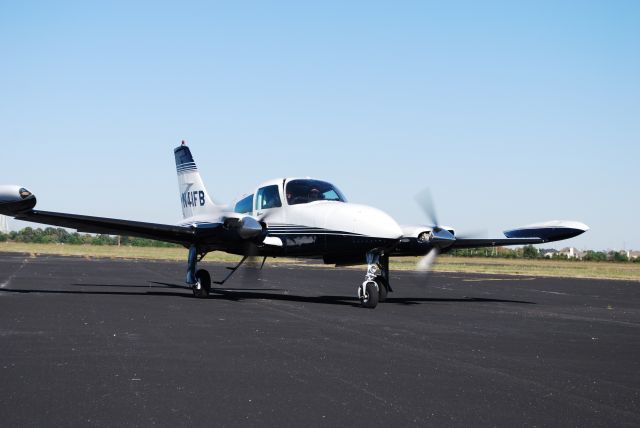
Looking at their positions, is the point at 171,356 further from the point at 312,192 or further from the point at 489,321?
the point at 312,192

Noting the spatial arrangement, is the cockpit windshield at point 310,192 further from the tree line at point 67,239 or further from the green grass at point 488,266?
the tree line at point 67,239

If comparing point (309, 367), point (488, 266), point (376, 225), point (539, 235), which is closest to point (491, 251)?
point (488, 266)

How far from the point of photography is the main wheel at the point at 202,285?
22.9m

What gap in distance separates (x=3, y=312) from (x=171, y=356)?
7.46 metres

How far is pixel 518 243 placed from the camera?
84.2 ft

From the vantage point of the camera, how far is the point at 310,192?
21.6 metres

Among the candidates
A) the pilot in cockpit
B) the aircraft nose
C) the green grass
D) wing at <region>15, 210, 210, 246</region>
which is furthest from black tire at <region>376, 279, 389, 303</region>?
the green grass

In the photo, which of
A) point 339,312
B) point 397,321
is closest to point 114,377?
point 397,321


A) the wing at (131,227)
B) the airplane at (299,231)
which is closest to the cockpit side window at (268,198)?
the airplane at (299,231)

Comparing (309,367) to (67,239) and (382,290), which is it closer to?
(382,290)

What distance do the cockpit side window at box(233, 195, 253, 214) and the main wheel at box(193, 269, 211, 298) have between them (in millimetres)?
2183

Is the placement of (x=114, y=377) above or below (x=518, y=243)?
below

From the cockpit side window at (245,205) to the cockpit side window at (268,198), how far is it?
1.18ft

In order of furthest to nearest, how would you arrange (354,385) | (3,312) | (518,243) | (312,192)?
(518,243), (312,192), (3,312), (354,385)
